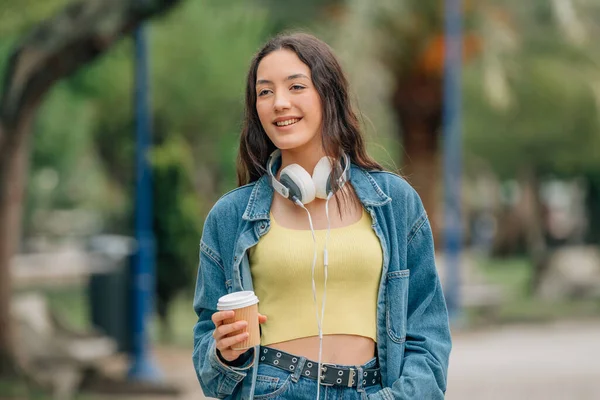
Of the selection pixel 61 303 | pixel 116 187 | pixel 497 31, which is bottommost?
Result: pixel 61 303

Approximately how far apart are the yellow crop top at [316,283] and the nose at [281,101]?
1.06ft

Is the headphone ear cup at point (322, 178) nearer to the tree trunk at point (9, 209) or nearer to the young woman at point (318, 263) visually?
the young woman at point (318, 263)

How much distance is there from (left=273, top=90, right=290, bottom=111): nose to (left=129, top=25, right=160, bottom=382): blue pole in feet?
27.1

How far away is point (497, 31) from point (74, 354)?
1114 cm

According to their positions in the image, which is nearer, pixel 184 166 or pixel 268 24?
pixel 184 166

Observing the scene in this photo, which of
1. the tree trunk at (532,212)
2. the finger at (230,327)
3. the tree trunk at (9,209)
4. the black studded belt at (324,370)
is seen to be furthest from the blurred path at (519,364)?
the tree trunk at (532,212)

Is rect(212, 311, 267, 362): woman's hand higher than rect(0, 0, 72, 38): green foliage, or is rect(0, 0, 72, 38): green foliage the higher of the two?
rect(0, 0, 72, 38): green foliage

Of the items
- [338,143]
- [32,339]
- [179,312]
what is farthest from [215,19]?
[338,143]

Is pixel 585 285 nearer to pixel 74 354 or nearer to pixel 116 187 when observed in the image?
pixel 74 354

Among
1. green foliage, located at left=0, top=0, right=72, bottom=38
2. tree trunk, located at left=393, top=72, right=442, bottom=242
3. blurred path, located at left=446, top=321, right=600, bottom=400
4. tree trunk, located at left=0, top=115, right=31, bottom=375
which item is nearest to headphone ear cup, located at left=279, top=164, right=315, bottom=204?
tree trunk, located at left=0, top=115, right=31, bottom=375

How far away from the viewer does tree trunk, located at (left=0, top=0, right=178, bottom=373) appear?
9477 millimetres

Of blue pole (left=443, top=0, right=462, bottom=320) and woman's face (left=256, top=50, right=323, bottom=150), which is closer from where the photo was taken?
woman's face (left=256, top=50, right=323, bottom=150)

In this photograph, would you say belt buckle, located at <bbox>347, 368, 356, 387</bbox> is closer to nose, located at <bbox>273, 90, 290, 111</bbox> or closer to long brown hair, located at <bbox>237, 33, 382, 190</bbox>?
long brown hair, located at <bbox>237, 33, 382, 190</bbox>

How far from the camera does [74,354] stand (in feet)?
33.8
